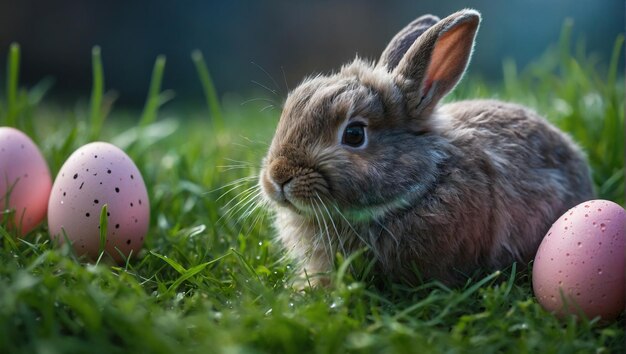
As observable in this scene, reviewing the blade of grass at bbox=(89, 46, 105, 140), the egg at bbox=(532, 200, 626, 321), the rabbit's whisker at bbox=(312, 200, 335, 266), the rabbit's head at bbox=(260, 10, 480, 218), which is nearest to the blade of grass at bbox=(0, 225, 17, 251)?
the rabbit's head at bbox=(260, 10, 480, 218)

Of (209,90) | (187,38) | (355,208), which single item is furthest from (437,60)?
(187,38)

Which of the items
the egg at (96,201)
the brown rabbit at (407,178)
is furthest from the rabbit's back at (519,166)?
the egg at (96,201)

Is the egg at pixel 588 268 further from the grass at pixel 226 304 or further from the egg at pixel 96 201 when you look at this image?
the egg at pixel 96 201

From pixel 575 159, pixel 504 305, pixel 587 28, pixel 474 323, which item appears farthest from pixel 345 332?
pixel 587 28

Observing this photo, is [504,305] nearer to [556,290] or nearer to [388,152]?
[556,290]

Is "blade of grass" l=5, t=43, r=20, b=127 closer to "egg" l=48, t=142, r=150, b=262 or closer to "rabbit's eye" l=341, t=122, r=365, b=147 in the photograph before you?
"egg" l=48, t=142, r=150, b=262

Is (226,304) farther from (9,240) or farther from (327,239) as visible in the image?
(9,240)

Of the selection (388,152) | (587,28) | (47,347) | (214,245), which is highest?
(587,28)

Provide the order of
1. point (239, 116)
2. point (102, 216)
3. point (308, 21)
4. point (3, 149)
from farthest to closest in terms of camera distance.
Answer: point (308, 21) → point (239, 116) → point (3, 149) → point (102, 216)
